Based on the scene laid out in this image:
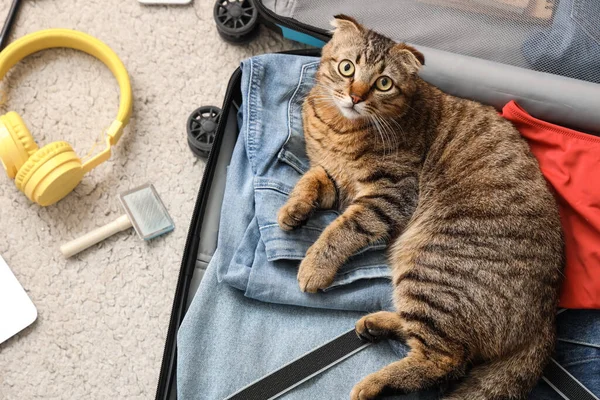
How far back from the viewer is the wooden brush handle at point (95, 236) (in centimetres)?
149

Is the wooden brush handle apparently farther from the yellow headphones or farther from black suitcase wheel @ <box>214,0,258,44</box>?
black suitcase wheel @ <box>214,0,258,44</box>

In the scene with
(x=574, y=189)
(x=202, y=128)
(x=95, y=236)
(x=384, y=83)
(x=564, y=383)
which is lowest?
(x=95, y=236)

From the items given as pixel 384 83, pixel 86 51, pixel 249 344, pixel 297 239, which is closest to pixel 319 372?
pixel 249 344

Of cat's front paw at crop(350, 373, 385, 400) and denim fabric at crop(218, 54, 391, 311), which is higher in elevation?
denim fabric at crop(218, 54, 391, 311)

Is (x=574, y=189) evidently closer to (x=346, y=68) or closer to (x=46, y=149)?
(x=346, y=68)

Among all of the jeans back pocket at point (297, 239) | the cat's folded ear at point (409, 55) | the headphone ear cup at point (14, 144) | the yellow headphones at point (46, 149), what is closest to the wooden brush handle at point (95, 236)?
the yellow headphones at point (46, 149)

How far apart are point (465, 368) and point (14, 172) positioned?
1.16 m

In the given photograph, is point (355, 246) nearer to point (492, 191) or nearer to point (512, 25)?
point (492, 191)

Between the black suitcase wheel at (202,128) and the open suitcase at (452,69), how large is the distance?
69 millimetres

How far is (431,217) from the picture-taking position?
1308 mm

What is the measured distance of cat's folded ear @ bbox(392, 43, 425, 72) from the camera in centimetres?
128

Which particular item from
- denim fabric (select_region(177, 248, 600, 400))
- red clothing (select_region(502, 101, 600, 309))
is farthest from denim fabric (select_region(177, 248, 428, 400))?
red clothing (select_region(502, 101, 600, 309))

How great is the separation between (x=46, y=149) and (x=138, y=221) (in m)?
0.29

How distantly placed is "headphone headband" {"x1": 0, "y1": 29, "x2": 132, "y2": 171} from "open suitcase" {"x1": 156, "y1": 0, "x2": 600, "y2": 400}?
0.86 ft
